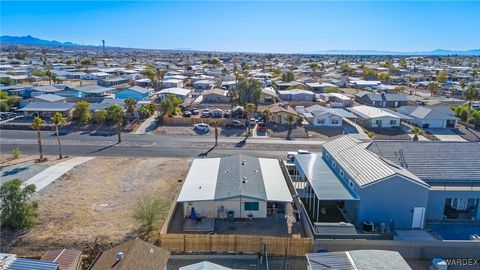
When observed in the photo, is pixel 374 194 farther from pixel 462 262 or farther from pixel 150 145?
pixel 150 145

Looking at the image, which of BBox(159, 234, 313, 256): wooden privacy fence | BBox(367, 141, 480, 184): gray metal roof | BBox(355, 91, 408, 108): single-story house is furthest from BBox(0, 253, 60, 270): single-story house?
BBox(355, 91, 408, 108): single-story house

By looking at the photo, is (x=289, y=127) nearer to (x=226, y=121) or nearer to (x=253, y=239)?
(x=226, y=121)

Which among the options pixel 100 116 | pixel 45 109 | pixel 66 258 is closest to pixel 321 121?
pixel 100 116

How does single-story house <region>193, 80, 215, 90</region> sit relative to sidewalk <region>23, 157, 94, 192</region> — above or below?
above

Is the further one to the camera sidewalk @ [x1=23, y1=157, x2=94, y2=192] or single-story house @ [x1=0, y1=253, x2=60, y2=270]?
sidewalk @ [x1=23, y1=157, x2=94, y2=192]

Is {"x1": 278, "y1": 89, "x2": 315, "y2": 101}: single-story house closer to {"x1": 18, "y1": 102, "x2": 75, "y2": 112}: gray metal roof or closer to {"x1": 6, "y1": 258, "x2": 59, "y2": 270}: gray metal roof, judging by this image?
{"x1": 18, "y1": 102, "x2": 75, "y2": 112}: gray metal roof

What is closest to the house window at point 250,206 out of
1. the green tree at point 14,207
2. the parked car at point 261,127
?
the green tree at point 14,207
